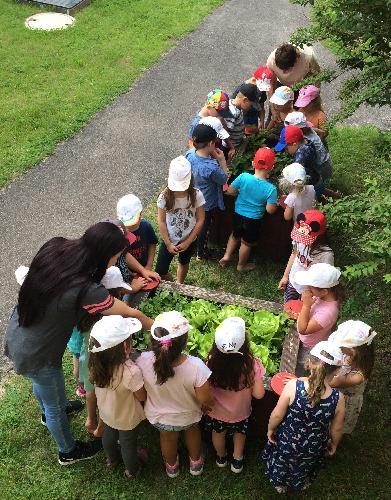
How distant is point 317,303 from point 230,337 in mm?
1079

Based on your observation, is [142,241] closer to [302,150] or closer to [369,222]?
[369,222]

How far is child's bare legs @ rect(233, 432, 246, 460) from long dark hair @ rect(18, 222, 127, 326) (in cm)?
167

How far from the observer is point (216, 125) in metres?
5.94

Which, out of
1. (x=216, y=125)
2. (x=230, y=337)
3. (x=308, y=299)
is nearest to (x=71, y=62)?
(x=216, y=125)

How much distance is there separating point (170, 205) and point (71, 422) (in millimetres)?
2109

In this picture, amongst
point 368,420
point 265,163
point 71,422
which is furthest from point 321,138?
A: point 71,422

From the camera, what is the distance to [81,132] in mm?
8570

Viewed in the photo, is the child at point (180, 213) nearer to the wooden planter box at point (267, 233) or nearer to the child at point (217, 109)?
the wooden planter box at point (267, 233)

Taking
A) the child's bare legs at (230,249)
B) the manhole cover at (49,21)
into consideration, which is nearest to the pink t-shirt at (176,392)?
the child's bare legs at (230,249)

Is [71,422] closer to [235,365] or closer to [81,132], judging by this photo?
[235,365]

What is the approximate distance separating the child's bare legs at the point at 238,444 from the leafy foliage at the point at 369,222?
1475 millimetres

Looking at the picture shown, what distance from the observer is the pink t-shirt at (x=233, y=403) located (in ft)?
12.5

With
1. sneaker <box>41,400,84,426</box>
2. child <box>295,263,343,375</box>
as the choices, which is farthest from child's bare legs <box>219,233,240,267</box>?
sneaker <box>41,400,84,426</box>

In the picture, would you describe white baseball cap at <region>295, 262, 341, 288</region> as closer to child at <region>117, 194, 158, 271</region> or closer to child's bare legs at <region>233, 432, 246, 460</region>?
child's bare legs at <region>233, 432, 246, 460</region>
